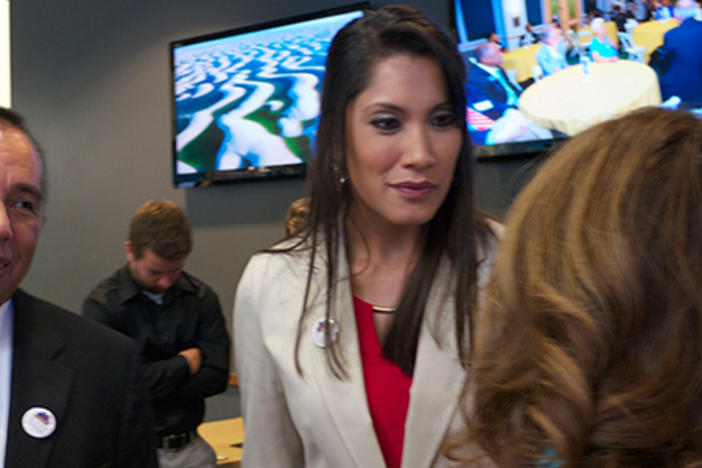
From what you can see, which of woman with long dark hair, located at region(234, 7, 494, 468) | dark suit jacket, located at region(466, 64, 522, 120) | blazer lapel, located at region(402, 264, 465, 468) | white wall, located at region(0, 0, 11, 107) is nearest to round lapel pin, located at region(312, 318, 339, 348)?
woman with long dark hair, located at region(234, 7, 494, 468)

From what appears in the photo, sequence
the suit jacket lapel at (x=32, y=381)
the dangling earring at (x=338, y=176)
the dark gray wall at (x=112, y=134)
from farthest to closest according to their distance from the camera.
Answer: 1. the dark gray wall at (x=112, y=134)
2. the dangling earring at (x=338, y=176)
3. the suit jacket lapel at (x=32, y=381)

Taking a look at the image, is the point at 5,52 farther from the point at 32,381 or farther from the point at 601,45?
the point at 32,381

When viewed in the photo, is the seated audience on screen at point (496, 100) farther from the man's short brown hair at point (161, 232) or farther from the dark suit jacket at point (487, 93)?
the man's short brown hair at point (161, 232)

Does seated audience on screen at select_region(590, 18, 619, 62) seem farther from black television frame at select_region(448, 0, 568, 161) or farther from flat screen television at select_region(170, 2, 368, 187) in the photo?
flat screen television at select_region(170, 2, 368, 187)

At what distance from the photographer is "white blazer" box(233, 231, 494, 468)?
4.05 ft

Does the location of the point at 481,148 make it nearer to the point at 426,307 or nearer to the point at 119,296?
the point at 119,296

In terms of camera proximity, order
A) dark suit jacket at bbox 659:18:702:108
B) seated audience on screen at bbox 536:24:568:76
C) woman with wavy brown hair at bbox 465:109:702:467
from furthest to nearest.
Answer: seated audience on screen at bbox 536:24:568:76, dark suit jacket at bbox 659:18:702:108, woman with wavy brown hair at bbox 465:109:702:467

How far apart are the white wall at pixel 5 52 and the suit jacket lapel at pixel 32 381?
18.3 ft

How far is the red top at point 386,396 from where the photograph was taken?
1273 mm

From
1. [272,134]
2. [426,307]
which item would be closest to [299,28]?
[272,134]

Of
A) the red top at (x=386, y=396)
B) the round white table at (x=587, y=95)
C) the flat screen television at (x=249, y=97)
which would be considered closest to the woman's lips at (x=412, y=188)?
the red top at (x=386, y=396)

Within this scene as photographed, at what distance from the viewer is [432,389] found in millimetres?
1246

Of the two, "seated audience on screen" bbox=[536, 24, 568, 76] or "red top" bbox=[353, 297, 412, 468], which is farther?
"seated audience on screen" bbox=[536, 24, 568, 76]

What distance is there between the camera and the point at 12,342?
1330mm
